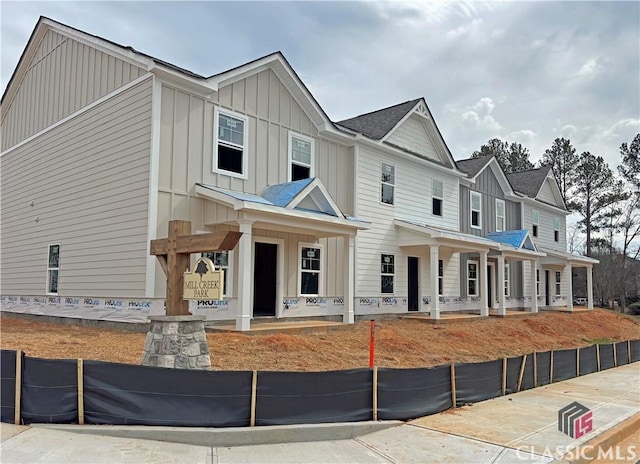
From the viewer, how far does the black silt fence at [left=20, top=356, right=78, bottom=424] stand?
5.80m

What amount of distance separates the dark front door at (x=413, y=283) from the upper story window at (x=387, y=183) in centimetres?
243

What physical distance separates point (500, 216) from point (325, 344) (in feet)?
57.2

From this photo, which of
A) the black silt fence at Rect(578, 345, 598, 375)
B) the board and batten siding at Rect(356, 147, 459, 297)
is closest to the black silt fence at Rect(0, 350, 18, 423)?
the black silt fence at Rect(578, 345, 598, 375)

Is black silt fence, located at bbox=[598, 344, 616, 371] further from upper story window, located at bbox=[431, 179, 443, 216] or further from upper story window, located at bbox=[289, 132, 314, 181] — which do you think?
upper story window, located at bbox=[289, 132, 314, 181]

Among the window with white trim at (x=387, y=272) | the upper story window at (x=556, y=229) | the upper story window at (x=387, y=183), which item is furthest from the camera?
the upper story window at (x=556, y=229)

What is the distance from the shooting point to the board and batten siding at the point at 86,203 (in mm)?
12000

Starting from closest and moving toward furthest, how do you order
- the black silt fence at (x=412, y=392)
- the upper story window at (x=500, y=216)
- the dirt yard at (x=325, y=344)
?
the black silt fence at (x=412, y=392), the dirt yard at (x=325, y=344), the upper story window at (x=500, y=216)

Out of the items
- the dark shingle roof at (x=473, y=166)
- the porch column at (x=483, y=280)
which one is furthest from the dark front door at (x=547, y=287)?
the porch column at (x=483, y=280)

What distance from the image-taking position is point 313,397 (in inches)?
253

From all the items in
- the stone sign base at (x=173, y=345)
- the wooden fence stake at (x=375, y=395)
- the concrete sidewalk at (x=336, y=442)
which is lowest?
the concrete sidewalk at (x=336, y=442)

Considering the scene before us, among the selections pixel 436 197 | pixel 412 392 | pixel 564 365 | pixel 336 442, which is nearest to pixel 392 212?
pixel 436 197

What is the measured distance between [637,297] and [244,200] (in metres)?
37.6

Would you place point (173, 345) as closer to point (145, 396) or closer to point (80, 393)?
point (145, 396)

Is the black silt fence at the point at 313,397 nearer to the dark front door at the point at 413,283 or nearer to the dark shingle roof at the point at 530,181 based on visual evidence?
the dark front door at the point at 413,283
